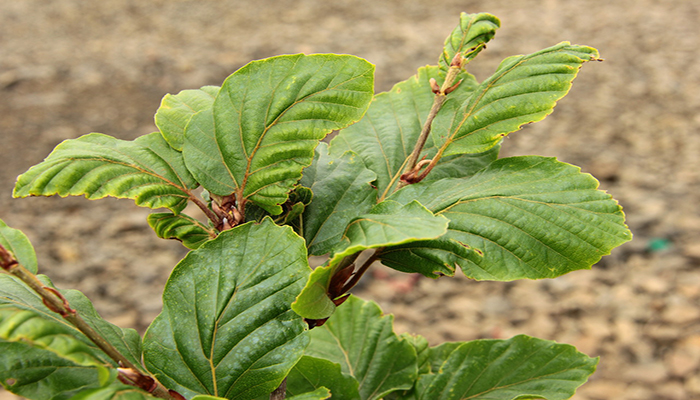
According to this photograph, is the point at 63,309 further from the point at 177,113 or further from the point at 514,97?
the point at 514,97

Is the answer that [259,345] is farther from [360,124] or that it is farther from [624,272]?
[624,272]

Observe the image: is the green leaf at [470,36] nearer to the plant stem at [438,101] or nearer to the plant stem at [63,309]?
the plant stem at [438,101]

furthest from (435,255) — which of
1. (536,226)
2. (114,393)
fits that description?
(114,393)

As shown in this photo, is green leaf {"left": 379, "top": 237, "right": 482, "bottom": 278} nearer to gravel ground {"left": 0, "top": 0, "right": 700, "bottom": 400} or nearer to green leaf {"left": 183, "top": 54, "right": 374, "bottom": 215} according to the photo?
green leaf {"left": 183, "top": 54, "right": 374, "bottom": 215}

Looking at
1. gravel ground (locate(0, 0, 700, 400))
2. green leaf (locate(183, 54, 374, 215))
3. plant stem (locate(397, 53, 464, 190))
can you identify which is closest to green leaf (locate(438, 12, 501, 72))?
plant stem (locate(397, 53, 464, 190))

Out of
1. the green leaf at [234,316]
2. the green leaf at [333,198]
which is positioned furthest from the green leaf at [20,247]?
the green leaf at [333,198]

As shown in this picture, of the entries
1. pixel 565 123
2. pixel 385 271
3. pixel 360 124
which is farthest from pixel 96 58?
pixel 360 124
